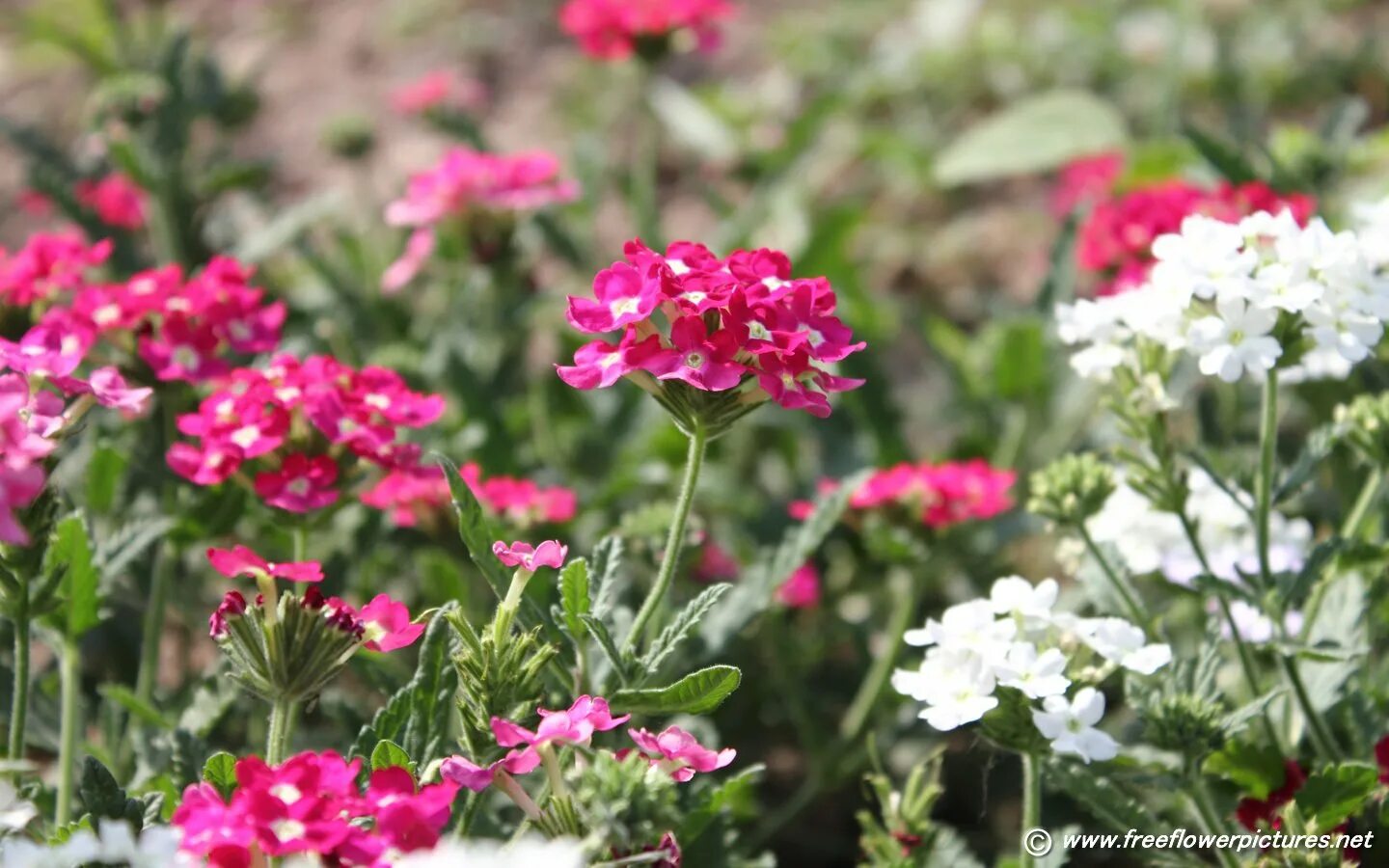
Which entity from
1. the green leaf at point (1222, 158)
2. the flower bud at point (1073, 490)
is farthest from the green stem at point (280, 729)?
the green leaf at point (1222, 158)

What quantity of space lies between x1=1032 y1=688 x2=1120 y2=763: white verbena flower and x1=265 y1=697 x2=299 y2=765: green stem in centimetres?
77

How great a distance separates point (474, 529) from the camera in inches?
62.3

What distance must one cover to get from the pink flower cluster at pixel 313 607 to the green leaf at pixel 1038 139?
108 inches

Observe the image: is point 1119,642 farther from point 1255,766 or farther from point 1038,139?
point 1038,139

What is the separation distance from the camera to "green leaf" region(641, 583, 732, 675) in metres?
1.53

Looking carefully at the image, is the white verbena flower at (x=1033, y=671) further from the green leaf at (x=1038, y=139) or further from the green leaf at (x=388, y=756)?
the green leaf at (x=1038, y=139)

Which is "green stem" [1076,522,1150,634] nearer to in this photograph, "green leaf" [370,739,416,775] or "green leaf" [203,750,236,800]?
"green leaf" [370,739,416,775]

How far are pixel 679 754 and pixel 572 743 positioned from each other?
13 centimetres

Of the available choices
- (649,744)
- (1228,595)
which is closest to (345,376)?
(649,744)

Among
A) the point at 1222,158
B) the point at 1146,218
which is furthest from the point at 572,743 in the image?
the point at 1222,158

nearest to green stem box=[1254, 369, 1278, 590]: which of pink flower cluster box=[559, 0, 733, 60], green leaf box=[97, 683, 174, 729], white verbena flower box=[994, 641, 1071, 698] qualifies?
white verbena flower box=[994, 641, 1071, 698]

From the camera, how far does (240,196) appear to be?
13.3 feet

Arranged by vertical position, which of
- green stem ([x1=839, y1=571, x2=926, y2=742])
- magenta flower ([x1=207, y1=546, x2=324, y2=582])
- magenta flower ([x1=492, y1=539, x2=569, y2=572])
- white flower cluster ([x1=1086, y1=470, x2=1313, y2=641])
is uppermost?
magenta flower ([x1=492, y1=539, x2=569, y2=572])

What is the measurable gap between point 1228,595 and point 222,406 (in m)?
1.26
